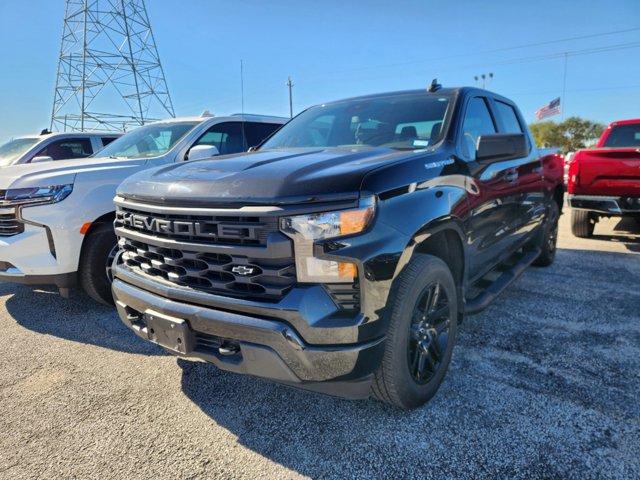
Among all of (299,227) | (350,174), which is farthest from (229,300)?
(350,174)

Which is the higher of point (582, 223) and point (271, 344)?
point (271, 344)

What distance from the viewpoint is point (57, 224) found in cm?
383

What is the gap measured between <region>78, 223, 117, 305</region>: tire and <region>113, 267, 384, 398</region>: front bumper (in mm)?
2108

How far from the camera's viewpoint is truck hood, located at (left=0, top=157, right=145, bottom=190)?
12.7 ft

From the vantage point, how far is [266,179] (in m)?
2.12

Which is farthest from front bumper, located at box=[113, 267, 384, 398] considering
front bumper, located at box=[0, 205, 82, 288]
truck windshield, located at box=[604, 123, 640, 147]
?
truck windshield, located at box=[604, 123, 640, 147]

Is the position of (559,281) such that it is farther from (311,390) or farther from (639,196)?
(311,390)

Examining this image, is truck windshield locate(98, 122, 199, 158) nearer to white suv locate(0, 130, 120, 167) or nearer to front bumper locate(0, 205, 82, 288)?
front bumper locate(0, 205, 82, 288)

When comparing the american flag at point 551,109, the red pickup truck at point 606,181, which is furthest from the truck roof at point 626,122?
the american flag at point 551,109

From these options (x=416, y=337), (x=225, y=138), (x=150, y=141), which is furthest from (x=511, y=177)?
(x=150, y=141)

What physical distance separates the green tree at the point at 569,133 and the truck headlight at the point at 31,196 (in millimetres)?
54338

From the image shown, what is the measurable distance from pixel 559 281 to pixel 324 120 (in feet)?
10.9

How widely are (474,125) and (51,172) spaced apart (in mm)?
3634

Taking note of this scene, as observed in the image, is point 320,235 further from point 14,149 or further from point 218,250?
point 14,149
